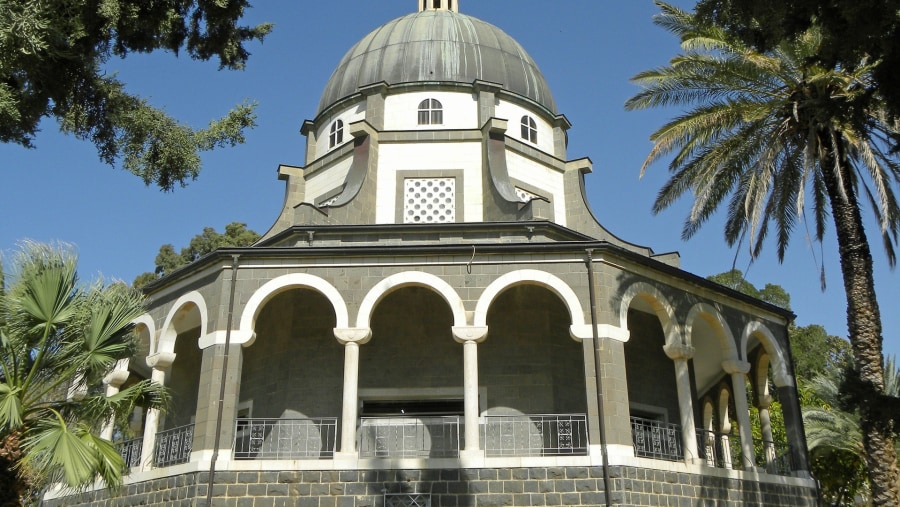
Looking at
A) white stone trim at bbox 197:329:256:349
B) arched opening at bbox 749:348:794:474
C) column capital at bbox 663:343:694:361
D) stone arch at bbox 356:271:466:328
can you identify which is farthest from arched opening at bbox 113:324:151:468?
arched opening at bbox 749:348:794:474

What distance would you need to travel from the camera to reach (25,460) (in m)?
9.90

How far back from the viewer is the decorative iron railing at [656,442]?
50.0 feet

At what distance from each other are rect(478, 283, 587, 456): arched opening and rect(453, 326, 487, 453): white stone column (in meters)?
1.59

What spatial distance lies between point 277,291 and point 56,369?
16.6ft

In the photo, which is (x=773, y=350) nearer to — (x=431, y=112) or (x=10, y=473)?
(x=431, y=112)

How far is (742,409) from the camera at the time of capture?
16797 millimetres

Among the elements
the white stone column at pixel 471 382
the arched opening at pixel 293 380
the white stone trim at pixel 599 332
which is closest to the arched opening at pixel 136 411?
the arched opening at pixel 293 380

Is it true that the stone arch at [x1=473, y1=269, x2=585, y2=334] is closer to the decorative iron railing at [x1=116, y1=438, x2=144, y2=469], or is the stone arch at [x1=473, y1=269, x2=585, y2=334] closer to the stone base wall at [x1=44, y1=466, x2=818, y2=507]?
the stone base wall at [x1=44, y1=466, x2=818, y2=507]

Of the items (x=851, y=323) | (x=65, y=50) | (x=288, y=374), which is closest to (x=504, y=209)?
(x=288, y=374)

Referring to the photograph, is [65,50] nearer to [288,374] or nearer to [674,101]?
[288,374]

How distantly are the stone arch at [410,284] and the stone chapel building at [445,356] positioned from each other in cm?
3

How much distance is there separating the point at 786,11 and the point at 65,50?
9.01 meters

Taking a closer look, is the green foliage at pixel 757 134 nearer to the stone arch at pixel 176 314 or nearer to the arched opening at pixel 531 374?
the arched opening at pixel 531 374

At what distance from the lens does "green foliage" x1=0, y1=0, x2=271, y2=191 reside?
32.5 ft
